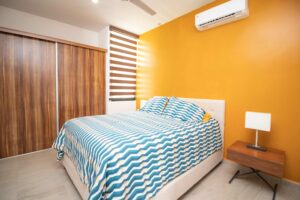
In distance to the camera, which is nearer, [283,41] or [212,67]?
[283,41]

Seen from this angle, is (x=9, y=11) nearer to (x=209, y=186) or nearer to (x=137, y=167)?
(x=137, y=167)

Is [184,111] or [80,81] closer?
[184,111]

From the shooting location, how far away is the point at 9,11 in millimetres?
2721

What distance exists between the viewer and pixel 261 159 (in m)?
1.66

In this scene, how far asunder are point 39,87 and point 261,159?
141 inches

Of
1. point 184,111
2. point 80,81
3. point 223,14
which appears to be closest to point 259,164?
point 184,111

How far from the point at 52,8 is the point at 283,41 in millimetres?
3763

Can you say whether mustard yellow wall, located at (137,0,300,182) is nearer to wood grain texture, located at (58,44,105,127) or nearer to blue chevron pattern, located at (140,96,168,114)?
blue chevron pattern, located at (140,96,168,114)

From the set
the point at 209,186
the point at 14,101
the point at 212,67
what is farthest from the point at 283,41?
the point at 14,101

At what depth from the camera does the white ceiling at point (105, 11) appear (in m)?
2.57

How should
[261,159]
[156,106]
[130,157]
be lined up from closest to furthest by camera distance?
1. [130,157]
2. [261,159]
3. [156,106]

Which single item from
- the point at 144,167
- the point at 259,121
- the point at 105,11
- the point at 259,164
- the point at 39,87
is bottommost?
the point at 259,164

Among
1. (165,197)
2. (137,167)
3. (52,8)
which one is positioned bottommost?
(165,197)

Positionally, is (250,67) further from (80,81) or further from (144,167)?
(80,81)
